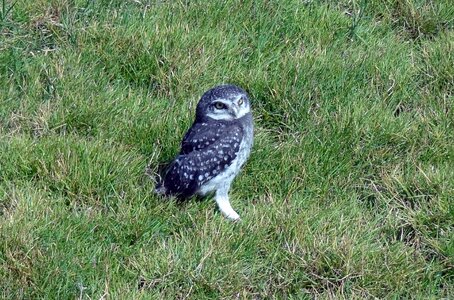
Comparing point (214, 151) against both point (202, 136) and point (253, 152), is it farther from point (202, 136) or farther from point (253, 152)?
point (253, 152)

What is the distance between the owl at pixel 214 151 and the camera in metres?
5.99

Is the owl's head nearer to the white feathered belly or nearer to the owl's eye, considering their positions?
the owl's eye

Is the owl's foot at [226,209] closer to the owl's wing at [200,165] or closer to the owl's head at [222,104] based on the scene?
the owl's wing at [200,165]

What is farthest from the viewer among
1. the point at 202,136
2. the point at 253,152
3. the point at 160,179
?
the point at 253,152

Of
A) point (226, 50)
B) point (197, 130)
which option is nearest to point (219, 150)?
point (197, 130)

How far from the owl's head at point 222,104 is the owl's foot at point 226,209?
0.51m

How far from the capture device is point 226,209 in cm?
596

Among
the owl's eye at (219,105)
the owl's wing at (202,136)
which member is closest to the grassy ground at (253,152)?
the owl's wing at (202,136)

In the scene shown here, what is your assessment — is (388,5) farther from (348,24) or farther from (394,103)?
(394,103)

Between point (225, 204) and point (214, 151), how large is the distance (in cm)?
33

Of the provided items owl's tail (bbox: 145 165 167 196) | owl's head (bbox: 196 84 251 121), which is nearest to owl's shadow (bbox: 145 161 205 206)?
owl's tail (bbox: 145 165 167 196)

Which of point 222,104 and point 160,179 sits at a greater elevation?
point 222,104

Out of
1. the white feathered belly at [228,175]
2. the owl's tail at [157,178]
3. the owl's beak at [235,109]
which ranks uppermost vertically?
the owl's beak at [235,109]

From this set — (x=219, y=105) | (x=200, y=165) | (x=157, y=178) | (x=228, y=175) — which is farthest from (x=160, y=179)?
(x=219, y=105)
